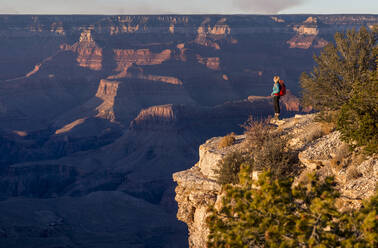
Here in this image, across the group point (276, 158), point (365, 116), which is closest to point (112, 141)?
point (276, 158)

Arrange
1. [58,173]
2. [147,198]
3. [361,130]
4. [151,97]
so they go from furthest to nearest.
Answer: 1. [151,97]
2. [58,173]
3. [147,198]
4. [361,130]

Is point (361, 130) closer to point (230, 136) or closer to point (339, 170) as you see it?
point (339, 170)

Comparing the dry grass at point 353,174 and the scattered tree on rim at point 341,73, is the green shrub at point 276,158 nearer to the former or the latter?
the scattered tree on rim at point 341,73

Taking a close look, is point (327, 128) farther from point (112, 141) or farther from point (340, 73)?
point (112, 141)

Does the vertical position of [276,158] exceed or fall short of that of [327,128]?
it falls short

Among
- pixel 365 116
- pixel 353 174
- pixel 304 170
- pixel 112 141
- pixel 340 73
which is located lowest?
pixel 112 141

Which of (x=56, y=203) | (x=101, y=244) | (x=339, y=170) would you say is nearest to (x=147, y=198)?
(x=56, y=203)

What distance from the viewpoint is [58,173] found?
106812 millimetres

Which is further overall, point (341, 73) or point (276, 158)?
point (341, 73)

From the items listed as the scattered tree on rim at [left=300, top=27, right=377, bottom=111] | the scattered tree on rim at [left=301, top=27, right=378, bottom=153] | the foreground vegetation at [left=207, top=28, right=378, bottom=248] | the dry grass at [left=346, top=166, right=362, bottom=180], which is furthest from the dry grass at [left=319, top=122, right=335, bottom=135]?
the dry grass at [left=346, top=166, right=362, bottom=180]

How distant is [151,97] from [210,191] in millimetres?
144121

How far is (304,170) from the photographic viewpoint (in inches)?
719

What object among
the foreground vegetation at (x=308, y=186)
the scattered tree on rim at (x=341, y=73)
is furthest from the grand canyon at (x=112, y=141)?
the foreground vegetation at (x=308, y=186)

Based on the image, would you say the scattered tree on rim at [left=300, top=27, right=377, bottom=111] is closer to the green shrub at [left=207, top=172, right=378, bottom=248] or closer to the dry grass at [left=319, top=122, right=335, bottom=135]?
the dry grass at [left=319, top=122, right=335, bottom=135]
